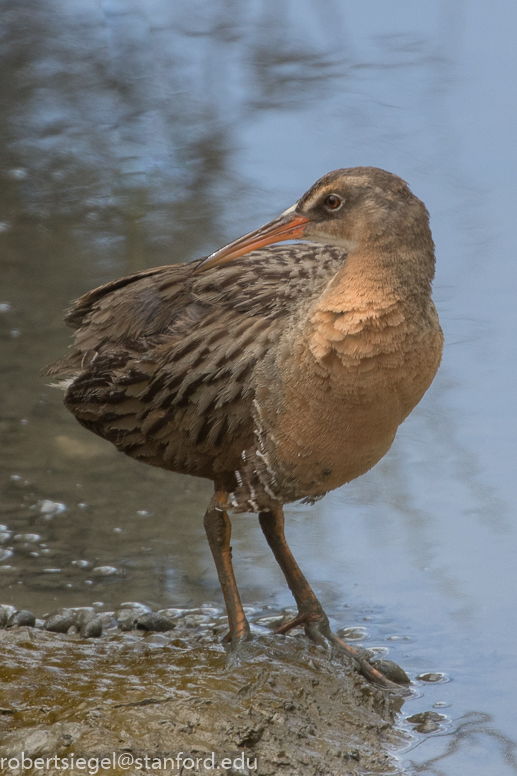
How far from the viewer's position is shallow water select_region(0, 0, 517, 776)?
16.8 feet

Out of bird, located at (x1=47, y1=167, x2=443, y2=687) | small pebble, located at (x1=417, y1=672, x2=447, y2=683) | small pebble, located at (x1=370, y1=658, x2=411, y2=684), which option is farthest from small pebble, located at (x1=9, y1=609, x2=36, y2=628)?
small pebble, located at (x1=417, y1=672, x2=447, y2=683)

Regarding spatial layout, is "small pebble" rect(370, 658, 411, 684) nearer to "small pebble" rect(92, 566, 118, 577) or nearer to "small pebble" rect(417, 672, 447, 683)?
"small pebble" rect(417, 672, 447, 683)

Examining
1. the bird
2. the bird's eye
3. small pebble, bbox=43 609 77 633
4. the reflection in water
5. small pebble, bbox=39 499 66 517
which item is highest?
the bird's eye

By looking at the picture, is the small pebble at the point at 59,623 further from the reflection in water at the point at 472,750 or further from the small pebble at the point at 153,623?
the reflection in water at the point at 472,750

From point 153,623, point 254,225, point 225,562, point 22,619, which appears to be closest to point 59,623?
point 22,619

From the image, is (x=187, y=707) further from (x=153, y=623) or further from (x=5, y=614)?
(x=5, y=614)

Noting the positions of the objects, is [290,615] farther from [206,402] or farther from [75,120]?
[75,120]

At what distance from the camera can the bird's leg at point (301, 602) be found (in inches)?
180

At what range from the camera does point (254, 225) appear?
8211 millimetres

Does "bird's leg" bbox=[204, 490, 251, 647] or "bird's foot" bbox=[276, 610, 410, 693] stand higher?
"bird's leg" bbox=[204, 490, 251, 647]

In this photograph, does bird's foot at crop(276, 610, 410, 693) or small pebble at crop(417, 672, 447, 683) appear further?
small pebble at crop(417, 672, 447, 683)

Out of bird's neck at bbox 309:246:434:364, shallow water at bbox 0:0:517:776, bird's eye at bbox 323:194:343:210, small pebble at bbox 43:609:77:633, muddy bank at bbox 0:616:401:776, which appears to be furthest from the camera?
shallow water at bbox 0:0:517:776

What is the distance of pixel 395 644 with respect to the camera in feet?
16.0

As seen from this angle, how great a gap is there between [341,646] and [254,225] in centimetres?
441
